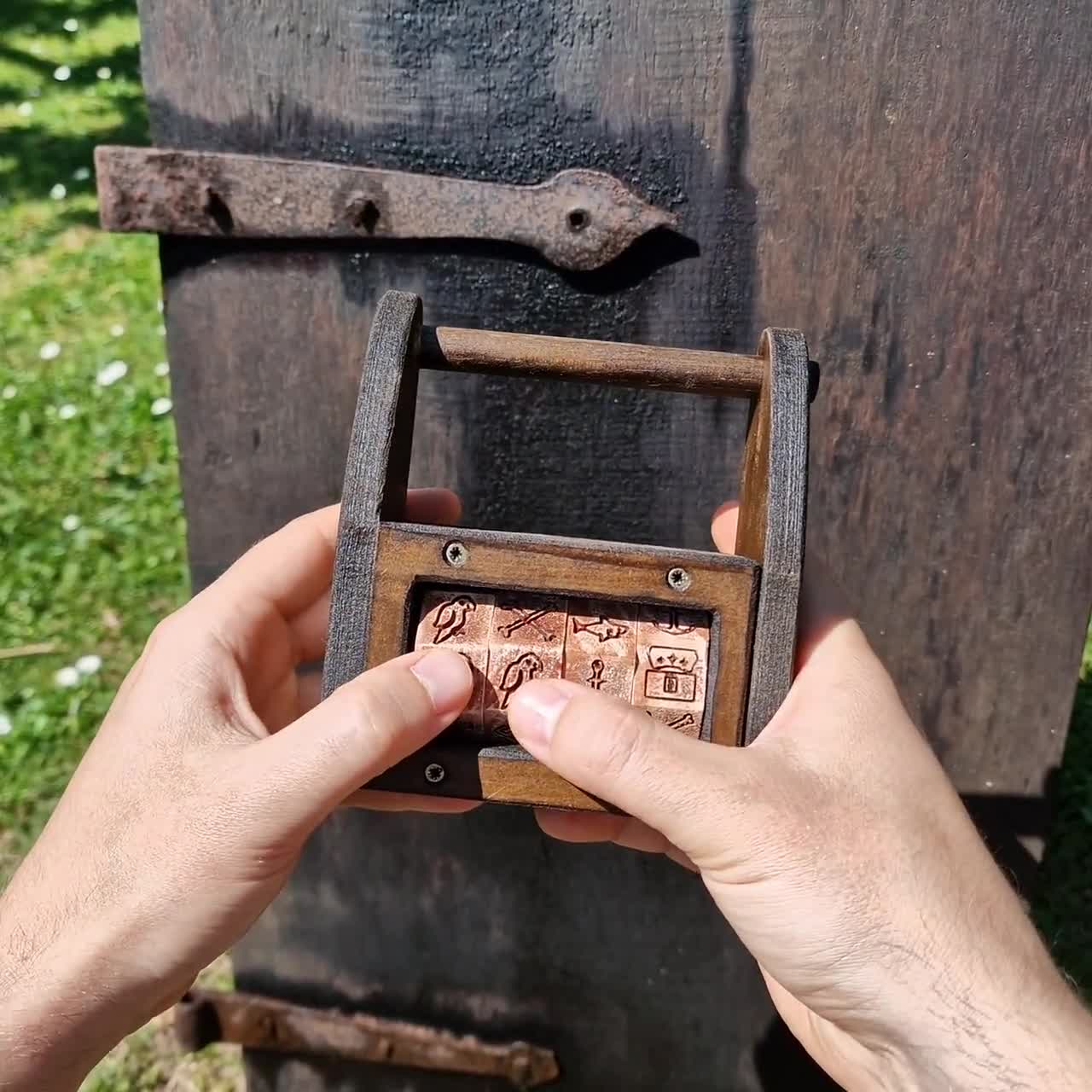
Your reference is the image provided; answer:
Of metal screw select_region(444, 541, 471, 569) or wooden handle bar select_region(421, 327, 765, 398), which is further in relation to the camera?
wooden handle bar select_region(421, 327, 765, 398)

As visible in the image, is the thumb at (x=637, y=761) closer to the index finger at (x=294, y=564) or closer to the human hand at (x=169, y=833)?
the human hand at (x=169, y=833)

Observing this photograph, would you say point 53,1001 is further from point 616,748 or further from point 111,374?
point 111,374

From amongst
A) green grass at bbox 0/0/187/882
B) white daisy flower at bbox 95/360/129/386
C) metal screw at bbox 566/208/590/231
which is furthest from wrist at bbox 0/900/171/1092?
white daisy flower at bbox 95/360/129/386

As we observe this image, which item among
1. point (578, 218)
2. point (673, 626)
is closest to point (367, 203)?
point (578, 218)

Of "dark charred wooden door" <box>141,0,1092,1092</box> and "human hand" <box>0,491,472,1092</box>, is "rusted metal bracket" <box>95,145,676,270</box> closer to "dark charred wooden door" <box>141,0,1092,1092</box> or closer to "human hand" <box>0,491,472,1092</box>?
"dark charred wooden door" <box>141,0,1092,1092</box>

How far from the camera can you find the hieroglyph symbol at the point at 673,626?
3.25 ft

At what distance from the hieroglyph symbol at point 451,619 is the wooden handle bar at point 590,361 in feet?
0.87

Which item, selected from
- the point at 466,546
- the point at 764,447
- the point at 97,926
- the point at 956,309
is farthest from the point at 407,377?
the point at 956,309

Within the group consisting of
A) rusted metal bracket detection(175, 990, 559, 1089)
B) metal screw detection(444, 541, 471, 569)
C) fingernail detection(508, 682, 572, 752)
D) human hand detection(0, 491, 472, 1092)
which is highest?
metal screw detection(444, 541, 471, 569)

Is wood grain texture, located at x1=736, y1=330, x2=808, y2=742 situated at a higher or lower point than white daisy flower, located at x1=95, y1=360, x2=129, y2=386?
higher

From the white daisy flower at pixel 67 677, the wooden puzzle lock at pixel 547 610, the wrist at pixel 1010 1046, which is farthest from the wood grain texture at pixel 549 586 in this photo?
the white daisy flower at pixel 67 677

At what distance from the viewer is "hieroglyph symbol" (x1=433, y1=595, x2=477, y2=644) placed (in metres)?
0.98

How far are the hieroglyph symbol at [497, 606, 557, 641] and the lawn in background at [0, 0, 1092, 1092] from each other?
1543 millimetres

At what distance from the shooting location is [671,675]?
994 millimetres
